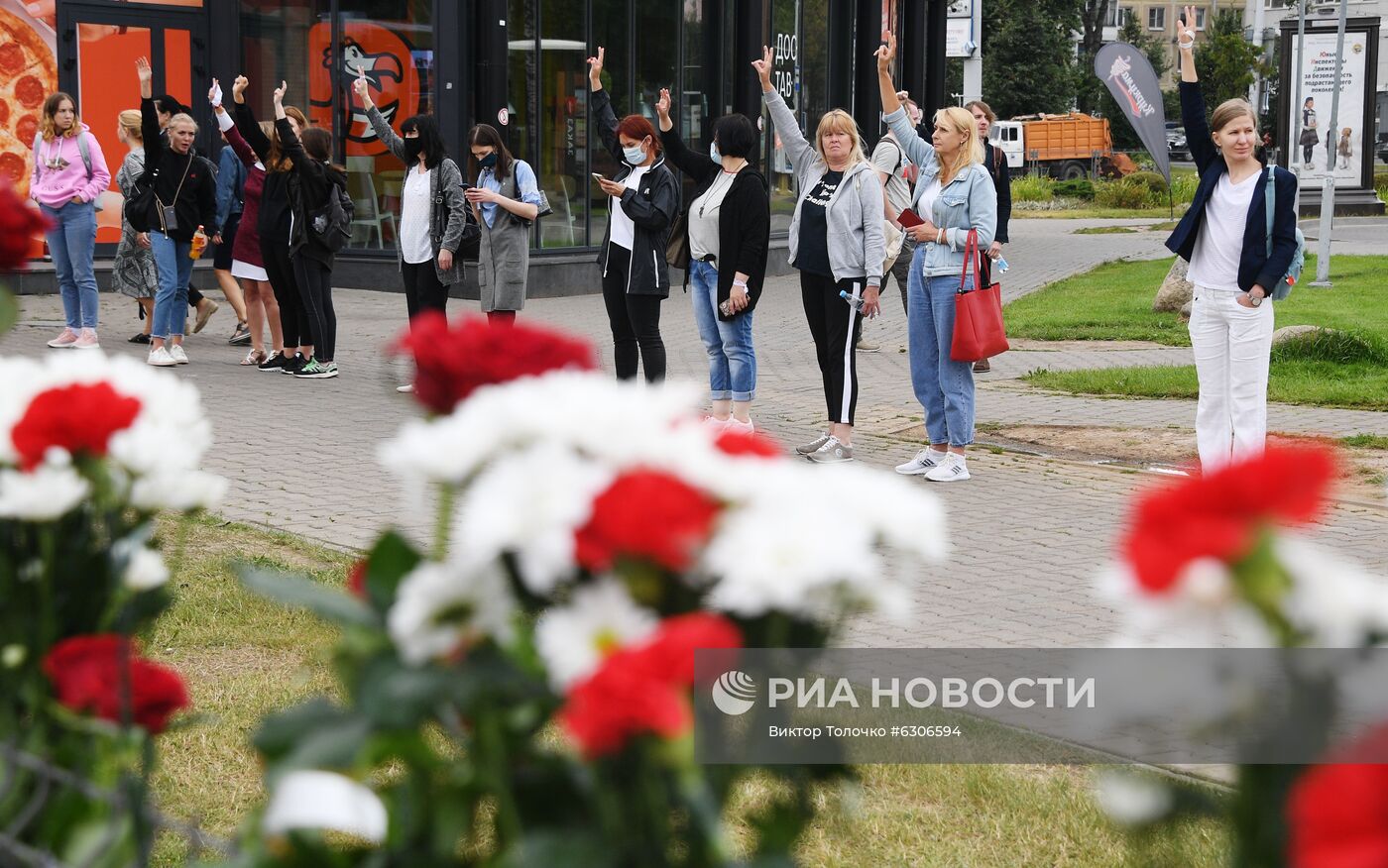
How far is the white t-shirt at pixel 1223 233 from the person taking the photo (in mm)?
7578

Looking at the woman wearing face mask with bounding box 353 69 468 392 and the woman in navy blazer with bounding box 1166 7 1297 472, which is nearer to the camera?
the woman in navy blazer with bounding box 1166 7 1297 472

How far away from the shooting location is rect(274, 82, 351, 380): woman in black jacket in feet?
39.3

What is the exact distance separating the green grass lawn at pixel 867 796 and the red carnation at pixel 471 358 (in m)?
1.61

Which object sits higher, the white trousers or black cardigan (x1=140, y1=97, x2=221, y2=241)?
black cardigan (x1=140, y1=97, x2=221, y2=241)

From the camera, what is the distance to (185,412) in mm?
2088

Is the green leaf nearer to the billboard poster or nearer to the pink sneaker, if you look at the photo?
the pink sneaker

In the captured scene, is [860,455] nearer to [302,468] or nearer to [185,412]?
[302,468]

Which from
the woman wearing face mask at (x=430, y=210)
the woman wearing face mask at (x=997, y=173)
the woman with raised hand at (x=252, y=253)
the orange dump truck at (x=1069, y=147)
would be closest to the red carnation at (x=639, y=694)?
the woman wearing face mask at (x=430, y=210)

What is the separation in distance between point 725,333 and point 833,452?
945 millimetres

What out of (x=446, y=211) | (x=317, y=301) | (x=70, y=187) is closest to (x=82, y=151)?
(x=70, y=187)

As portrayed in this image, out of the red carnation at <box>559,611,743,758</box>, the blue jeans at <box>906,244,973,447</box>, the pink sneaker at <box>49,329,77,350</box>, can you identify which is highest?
the red carnation at <box>559,611,743,758</box>

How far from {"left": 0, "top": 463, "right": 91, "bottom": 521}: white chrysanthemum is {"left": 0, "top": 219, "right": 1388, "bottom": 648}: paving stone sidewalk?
1.56ft

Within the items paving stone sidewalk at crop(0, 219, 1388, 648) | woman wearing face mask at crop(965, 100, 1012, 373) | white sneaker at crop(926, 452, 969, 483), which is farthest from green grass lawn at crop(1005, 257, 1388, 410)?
white sneaker at crop(926, 452, 969, 483)

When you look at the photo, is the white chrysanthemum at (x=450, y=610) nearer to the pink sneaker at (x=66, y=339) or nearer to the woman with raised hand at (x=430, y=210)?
the woman with raised hand at (x=430, y=210)
